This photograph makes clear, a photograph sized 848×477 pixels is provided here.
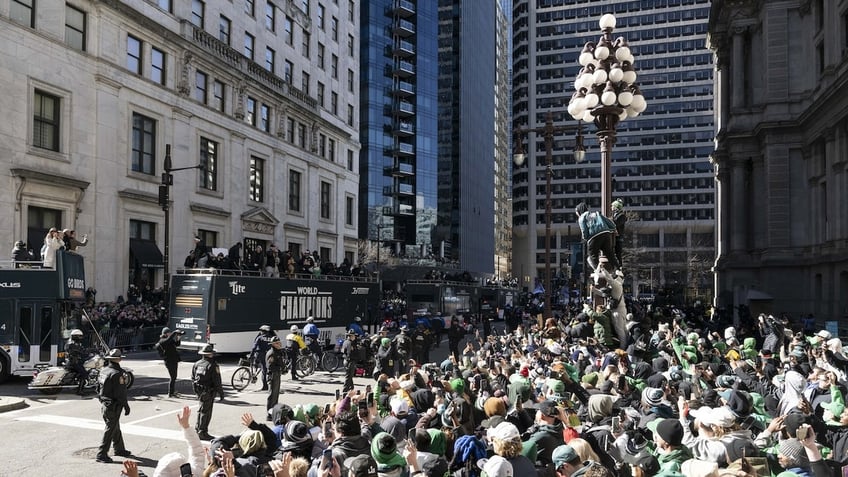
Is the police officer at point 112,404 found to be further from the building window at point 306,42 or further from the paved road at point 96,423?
the building window at point 306,42

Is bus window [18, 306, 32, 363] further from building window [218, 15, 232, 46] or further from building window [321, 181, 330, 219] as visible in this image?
building window [321, 181, 330, 219]

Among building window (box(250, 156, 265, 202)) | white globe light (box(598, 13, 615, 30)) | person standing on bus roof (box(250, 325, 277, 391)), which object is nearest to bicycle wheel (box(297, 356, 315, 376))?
person standing on bus roof (box(250, 325, 277, 391))

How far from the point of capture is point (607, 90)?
16.6 m

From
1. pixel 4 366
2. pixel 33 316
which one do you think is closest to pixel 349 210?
pixel 33 316

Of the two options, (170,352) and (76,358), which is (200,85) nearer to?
(76,358)

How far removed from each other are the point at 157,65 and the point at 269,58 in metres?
12.6

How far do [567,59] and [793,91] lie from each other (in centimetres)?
8502

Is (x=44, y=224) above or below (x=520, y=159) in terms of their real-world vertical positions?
below

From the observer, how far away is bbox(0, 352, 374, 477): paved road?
10.7 m

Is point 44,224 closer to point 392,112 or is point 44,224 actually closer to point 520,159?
Answer: point 520,159

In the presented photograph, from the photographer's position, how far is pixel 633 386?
10289 millimetres

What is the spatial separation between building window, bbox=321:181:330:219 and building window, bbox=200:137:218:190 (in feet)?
47.2

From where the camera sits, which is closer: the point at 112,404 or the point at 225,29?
the point at 112,404

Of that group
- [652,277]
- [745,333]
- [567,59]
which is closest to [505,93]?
[567,59]
